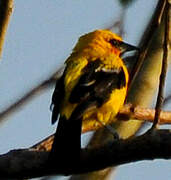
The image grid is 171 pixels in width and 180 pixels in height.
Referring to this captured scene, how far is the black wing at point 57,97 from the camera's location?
171 inches

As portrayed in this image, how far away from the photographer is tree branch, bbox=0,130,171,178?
3.27 meters

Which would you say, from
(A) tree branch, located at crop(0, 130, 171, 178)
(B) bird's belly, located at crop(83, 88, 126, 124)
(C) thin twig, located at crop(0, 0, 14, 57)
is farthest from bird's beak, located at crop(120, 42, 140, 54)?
(A) tree branch, located at crop(0, 130, 171, 178)

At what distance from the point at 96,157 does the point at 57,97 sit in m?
1.12

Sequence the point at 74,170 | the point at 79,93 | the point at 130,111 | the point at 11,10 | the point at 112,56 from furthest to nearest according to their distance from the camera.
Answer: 1. the point at 112,56
2. the point at 130,111
3. the point at 79,93
4. the point at 11,10
5. the point at 74,170

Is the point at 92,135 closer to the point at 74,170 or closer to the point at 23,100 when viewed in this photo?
the point at 23,100

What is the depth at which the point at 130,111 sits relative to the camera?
4.64 metres

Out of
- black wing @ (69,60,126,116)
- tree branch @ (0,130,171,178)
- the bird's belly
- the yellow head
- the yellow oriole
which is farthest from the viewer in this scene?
the yellow head

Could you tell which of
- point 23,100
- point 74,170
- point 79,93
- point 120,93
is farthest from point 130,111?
point 74,170

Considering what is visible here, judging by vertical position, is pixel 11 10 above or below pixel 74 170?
above

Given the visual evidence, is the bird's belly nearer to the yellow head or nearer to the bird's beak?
the yellow head

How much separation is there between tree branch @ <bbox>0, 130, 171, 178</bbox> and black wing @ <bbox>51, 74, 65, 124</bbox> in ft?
2.11

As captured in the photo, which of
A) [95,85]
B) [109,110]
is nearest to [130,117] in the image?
[109,110]

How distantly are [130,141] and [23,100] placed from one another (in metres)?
1.06

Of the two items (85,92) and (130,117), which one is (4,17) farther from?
(130,117)
